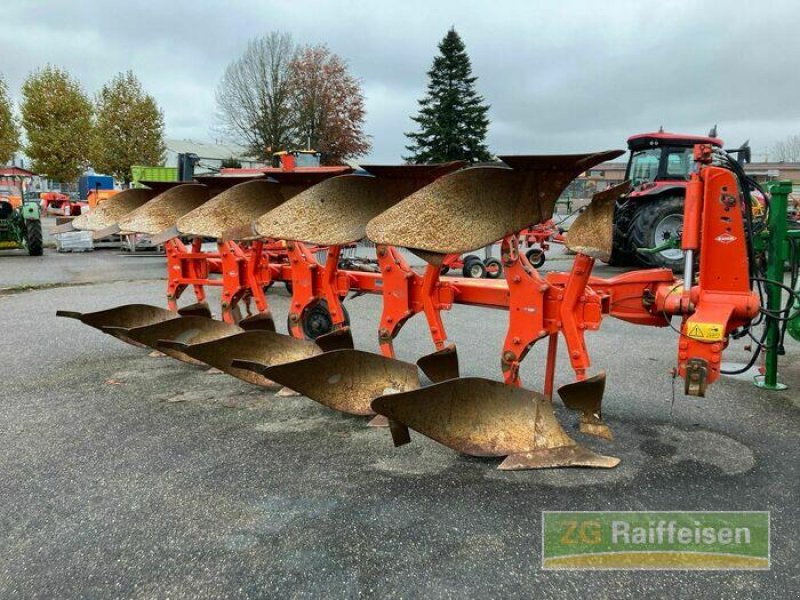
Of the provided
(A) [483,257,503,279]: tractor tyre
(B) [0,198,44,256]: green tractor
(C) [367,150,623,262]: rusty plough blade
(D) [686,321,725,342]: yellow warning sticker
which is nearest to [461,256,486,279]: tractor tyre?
(A) [483,257,503,279]: tractor tyre

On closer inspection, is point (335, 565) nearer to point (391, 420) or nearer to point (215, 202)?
point (391, 420)

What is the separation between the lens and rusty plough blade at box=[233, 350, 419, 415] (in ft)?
10.6

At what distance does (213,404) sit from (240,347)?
40 centimetres

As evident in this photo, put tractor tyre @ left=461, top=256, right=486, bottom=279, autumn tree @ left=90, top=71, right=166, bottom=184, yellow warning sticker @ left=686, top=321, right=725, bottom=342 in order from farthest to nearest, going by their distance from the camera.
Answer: autumn tree @ left=90, top=71, right=166, bottom=184, tractor tyre @ left=461, top=256, right=486, bottom=279, yellow warning sticker @ left=686, top=321, right=725, bottom=342

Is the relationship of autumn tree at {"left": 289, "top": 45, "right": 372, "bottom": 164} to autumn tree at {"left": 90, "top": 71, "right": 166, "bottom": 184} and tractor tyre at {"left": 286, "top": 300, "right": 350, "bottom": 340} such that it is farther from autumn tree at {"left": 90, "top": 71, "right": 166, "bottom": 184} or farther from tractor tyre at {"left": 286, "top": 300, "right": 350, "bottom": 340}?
tractor tyre at {"left": 286, "top": 300, "right": 350, "bottom": 340}

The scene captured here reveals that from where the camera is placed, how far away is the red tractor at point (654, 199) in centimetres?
1052

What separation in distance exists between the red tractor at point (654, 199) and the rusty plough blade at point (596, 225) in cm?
770

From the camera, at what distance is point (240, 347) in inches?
153

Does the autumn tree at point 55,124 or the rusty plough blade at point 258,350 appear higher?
the autumn tree at point 55,124

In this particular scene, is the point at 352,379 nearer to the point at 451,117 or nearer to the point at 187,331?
the point at 187,331

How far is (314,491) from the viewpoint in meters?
2.67

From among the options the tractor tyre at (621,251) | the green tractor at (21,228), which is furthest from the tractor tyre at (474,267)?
the green tractor at (21,228)

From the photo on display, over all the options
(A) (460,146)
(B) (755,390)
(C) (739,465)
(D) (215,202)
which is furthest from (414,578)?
(A) (460,146)

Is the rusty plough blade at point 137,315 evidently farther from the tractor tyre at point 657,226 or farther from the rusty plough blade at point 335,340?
the tractor tyre at point 657,226
